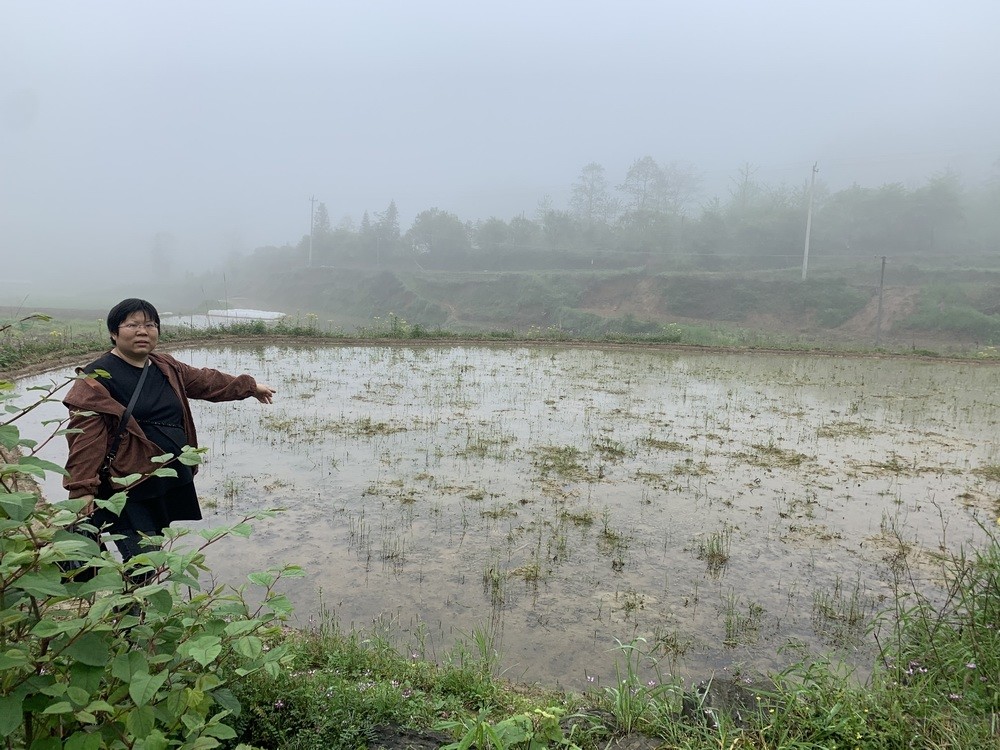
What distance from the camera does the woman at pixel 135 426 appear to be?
254 cm

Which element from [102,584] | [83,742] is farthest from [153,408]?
[83,742]

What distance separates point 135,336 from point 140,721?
6.41ft

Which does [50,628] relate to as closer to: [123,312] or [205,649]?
[205,649]

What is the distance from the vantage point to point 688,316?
32.9 metres

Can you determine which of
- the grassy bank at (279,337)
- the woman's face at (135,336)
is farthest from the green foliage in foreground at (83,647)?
the grassy bank at (279,337)

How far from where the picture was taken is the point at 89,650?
Answer: 4.07ft

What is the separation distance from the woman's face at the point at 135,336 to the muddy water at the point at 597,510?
1852 mm

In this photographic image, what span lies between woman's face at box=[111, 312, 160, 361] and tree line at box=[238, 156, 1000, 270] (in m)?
41.4

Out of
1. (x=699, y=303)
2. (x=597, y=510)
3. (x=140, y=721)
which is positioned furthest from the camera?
(x=699, y=303)

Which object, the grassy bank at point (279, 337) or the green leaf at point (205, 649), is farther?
the grassy bank at point (279, 337)

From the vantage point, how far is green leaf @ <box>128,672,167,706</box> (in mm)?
1174

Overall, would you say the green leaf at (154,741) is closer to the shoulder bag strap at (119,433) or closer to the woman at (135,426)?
the woman at (135,426)

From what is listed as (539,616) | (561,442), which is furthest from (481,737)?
(561,442)

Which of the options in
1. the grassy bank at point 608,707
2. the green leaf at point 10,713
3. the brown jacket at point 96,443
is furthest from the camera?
the brown jacket at point 96,443
